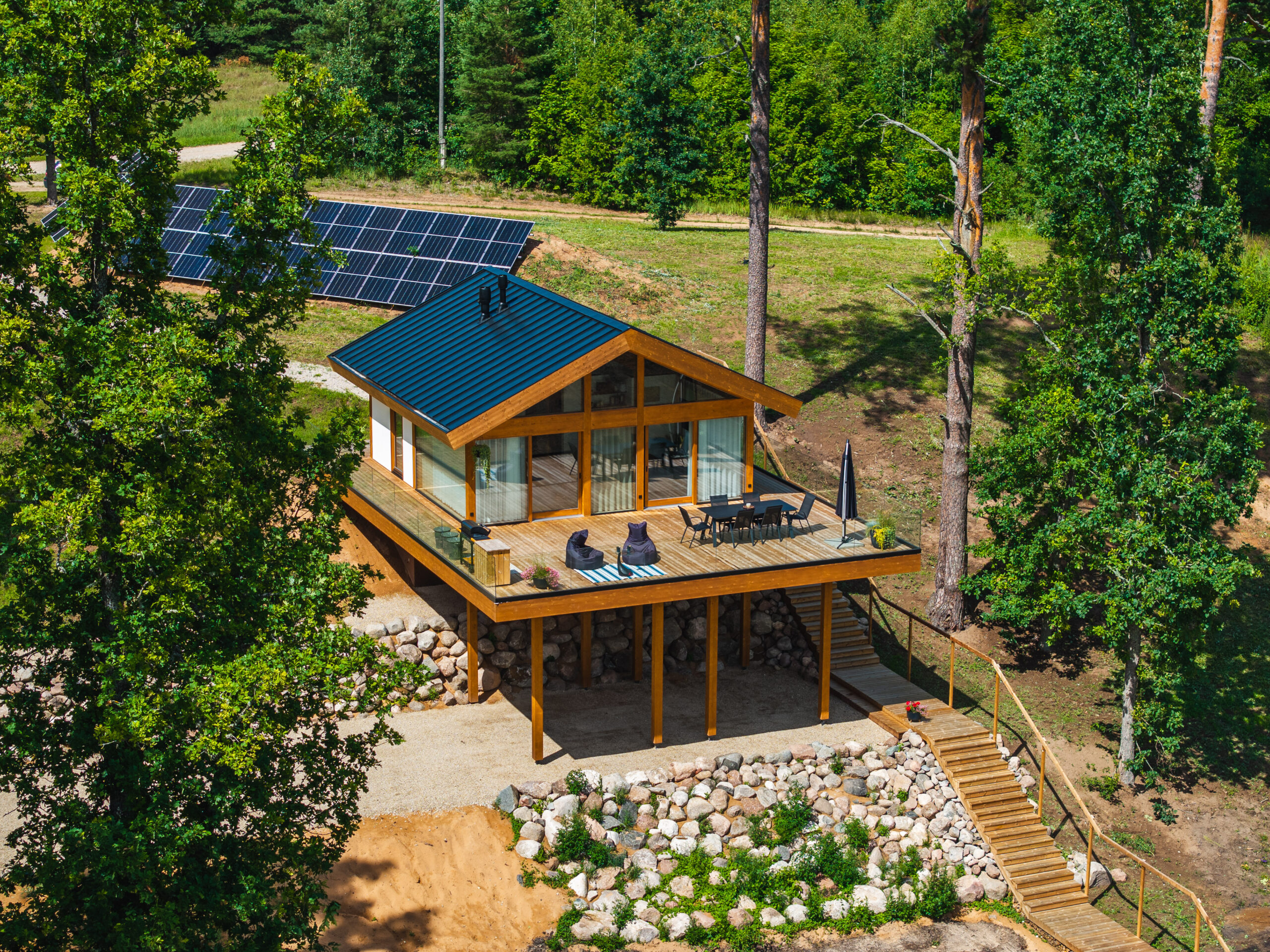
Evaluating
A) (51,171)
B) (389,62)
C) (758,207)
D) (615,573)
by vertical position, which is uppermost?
(389,62)

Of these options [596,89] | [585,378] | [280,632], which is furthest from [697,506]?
[596,89]

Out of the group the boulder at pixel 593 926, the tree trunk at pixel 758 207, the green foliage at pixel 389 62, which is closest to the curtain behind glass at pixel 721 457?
the tree trunk at pixel 758 207

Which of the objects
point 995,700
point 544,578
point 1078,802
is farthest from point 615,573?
point 1078,802

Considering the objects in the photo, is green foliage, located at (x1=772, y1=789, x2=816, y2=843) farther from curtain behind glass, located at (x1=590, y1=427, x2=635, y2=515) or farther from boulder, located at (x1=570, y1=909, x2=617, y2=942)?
curtain behind glass, located at (x1=590, y1=427, x2=635, y2=515)

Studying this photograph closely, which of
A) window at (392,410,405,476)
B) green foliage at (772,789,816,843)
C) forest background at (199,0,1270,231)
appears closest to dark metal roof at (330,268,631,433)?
window at (392,410,405,476)

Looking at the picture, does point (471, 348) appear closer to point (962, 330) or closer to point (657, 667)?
point (657, 667)
